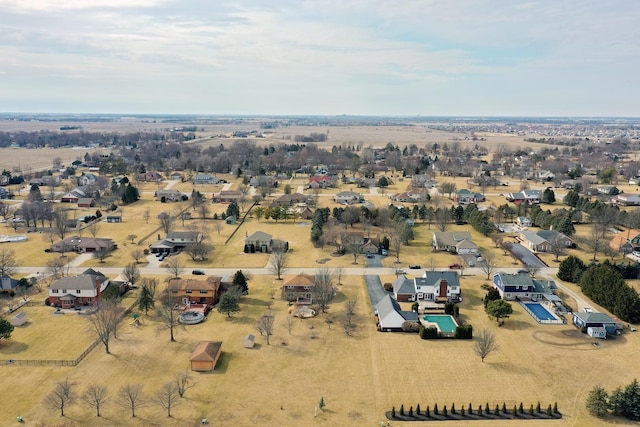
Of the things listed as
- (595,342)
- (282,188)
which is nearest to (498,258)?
(595,342)

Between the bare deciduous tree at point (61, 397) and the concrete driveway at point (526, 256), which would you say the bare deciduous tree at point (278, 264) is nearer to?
the bare deciduous tree at point (61, 397)

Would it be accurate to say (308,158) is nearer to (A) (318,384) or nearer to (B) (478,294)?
(B) (478,294)

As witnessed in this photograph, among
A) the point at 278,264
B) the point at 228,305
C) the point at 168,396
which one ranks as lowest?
the point at 168,396

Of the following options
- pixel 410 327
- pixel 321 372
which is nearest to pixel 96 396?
pixel 321 372

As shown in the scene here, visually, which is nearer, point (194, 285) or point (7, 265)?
point (194, 285)

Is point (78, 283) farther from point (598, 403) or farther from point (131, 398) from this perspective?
point (598, 403)

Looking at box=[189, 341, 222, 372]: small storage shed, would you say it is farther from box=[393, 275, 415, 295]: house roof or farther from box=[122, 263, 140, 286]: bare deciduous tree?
box=[393, 275, 415, 295]: house roof

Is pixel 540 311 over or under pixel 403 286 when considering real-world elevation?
under

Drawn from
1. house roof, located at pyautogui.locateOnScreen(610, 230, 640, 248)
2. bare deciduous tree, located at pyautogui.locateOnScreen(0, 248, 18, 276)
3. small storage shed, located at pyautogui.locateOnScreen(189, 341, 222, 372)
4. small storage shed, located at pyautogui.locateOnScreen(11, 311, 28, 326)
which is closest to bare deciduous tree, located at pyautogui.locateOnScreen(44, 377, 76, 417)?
small storage shed, located at pyautogui.locateOnScreen(189, 341, 222, 372)
